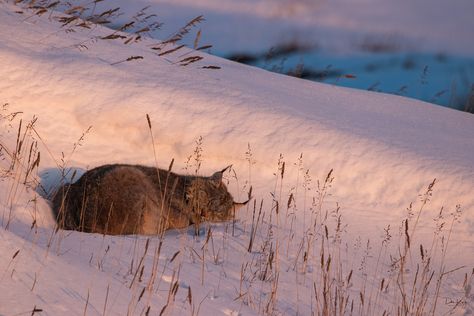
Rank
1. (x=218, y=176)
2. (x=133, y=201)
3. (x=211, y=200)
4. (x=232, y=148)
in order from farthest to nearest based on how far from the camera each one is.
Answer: (x=232, y=148) → (x=218, y=176) → (x=211, y=200) → (x=133, y=201)

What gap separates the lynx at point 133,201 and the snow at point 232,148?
18 centimetres

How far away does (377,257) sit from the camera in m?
5.36

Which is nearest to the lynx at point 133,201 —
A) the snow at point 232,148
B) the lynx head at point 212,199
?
the lynx head at point 212,199

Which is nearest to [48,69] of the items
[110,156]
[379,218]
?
[110,156]

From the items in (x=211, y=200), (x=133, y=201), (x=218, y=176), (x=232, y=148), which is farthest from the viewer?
(x=232, y=148)

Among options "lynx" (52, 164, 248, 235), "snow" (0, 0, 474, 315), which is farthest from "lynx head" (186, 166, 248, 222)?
"snow" (0, 0, 474, 315)

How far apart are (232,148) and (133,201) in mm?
1197

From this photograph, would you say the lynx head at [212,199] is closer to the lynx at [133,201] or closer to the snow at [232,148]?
the lynx at [133,201]

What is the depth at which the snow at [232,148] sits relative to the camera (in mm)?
4488

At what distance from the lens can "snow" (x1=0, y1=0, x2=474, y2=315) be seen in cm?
449

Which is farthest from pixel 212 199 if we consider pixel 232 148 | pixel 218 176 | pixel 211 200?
pixel 232 148

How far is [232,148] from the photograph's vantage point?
634 centimetres

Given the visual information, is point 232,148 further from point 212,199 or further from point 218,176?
point 212,199

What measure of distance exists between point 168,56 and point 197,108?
6.52 feet
